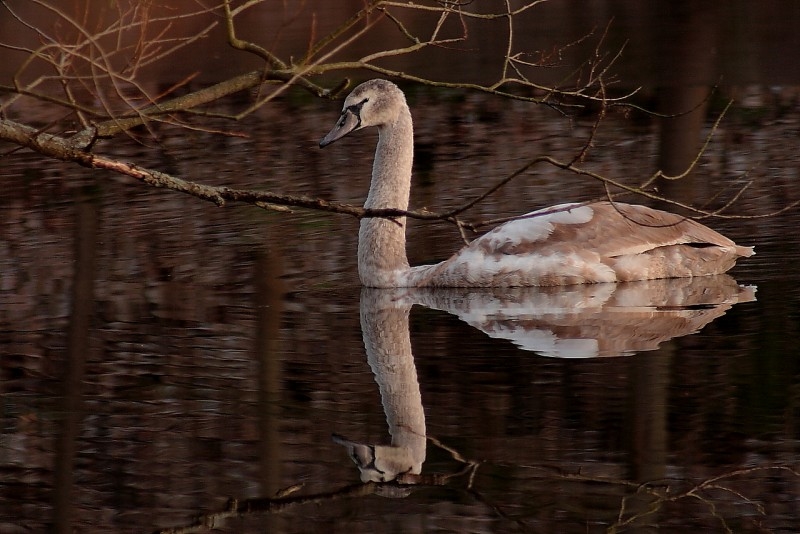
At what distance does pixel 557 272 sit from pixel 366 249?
1.31 m

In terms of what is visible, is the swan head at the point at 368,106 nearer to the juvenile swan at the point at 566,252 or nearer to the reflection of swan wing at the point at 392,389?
the juvenile swan at the point at 566,252

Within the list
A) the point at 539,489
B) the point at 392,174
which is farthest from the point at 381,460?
the point at 392,174

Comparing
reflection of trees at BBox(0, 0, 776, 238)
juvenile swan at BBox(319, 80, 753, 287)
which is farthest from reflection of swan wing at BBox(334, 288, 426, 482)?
reflection of trees at BBox(0, 0, 776, 238)

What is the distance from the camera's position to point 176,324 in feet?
30.5

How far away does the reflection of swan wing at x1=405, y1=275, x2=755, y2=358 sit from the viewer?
8430 millimetres

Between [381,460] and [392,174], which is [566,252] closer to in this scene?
[392,174]

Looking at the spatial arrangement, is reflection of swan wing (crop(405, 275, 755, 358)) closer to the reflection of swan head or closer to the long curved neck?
the long curved neck

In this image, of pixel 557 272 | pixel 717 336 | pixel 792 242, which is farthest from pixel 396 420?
pixel 792 242

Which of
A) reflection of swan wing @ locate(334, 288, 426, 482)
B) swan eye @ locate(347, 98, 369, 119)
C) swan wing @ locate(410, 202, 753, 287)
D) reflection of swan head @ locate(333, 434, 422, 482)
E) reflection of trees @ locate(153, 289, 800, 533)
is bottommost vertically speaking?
reflection of trees @ locate(153, 289, 800, 533)

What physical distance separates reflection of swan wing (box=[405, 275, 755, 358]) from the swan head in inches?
49.6

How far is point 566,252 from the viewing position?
33.3 ft

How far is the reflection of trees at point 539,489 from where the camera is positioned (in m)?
5.57

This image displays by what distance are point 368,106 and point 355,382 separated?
3.46 meters

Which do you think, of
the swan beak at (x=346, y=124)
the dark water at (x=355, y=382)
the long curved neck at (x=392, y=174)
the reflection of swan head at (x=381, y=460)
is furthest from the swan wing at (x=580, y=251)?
the reflection of swan head at (x=381, y=460)
